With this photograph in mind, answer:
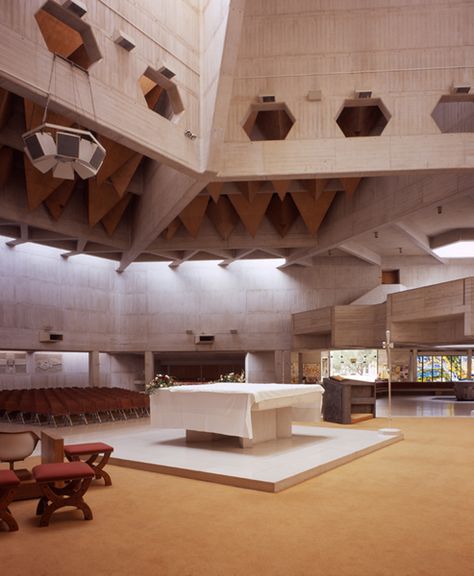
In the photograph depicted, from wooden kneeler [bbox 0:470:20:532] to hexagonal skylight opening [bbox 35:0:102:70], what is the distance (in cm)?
665

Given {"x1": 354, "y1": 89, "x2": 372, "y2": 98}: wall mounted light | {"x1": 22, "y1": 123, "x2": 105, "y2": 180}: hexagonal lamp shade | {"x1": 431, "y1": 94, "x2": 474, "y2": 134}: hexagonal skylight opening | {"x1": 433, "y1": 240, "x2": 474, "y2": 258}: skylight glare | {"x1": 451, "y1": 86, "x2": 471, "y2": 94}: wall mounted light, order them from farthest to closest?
1. {"x1": 433, "y1": 240, "x2": 474, "y2": 258}: skylight glare
2. {"x1": 431, "y1": 94, "x2": 474, "y2": 134}: hexagonal skylight opening
3. {"x1": 354, "y1": 89, "x2": 372, "y2": 98}: wall mounted light
4. {"x1": 451, "y1": 86, "x2": 471, "y2": 94}: wall mounted light
5. {"x1": 22, "y1": 123, "x2": 105, "y2": 180}: hexagonal lamp shade

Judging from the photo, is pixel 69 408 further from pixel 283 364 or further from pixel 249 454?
pixel 283 364

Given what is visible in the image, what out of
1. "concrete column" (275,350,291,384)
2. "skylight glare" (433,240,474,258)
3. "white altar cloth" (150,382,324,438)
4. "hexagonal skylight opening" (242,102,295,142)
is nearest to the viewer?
"white altar cloth" (150,382,324,438)

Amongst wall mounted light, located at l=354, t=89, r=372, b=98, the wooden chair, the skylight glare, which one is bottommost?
the wooden chair

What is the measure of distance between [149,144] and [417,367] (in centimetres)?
1860

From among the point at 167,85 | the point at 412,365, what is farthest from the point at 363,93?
the point at 412,365

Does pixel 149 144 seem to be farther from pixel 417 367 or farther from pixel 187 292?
pixel 417 367

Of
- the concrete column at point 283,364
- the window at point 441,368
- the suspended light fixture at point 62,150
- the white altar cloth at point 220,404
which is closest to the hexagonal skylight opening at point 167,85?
the suspended light fixture at point 62,150

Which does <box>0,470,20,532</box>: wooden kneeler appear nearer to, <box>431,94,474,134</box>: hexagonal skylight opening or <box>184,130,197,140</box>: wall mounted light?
<box>184,130,197,140</box>: wall mounted light

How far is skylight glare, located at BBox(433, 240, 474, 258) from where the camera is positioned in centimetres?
1939

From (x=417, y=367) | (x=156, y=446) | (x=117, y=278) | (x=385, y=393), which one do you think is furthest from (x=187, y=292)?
(x=156, y=446)

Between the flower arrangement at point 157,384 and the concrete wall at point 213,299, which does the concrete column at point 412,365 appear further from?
the flower arrangement at point 157,384

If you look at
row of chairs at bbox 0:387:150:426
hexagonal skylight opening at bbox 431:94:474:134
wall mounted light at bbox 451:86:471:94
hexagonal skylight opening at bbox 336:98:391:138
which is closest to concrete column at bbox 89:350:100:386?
row of chairs at bbox 0:387:150:426

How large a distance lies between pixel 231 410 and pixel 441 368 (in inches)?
758
